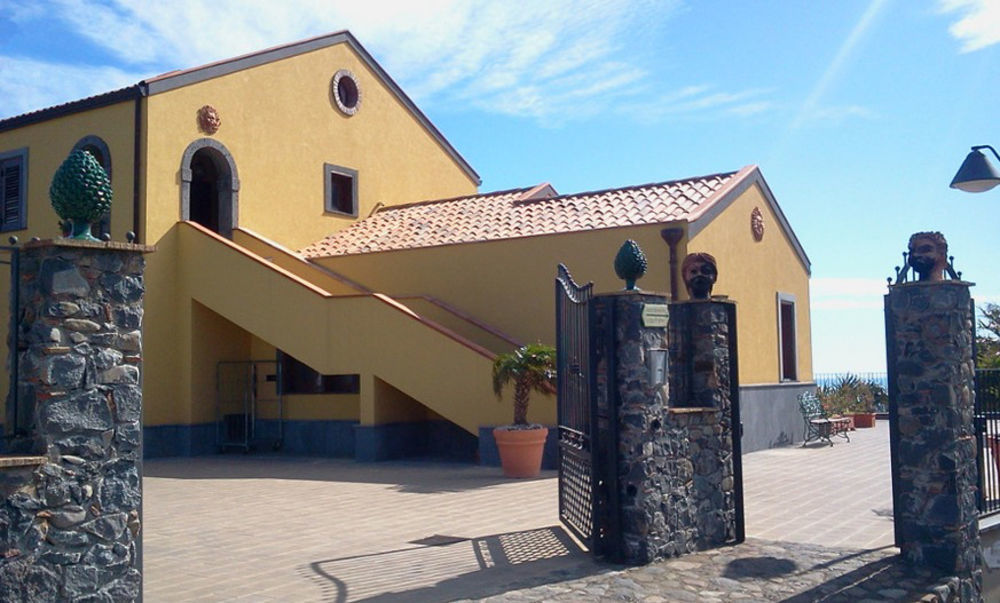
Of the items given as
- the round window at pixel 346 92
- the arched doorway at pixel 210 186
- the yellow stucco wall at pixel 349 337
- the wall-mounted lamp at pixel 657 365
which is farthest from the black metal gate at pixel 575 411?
the round window at pixel 346 92

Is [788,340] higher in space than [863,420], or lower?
higher

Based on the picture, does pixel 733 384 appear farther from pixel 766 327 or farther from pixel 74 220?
pixel 766 327

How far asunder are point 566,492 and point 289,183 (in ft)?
40.9

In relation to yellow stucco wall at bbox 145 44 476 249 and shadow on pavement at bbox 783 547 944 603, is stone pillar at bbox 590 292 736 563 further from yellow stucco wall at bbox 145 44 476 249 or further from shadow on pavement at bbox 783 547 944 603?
yellow stucco wall at bbox 145 44 476 249

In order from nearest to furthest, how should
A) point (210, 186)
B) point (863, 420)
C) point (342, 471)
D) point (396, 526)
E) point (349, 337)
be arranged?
point (396, 526) → point (342, 471) → point (349, 337) → point (210, 186) → point (863, 420)

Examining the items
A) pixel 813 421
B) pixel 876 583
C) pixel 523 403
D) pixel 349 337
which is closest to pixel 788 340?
pixel 813 421

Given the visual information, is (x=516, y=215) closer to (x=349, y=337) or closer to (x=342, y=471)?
(x=349, y=337)

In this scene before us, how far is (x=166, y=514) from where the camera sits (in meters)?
10.2

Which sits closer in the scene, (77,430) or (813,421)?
(77,430)

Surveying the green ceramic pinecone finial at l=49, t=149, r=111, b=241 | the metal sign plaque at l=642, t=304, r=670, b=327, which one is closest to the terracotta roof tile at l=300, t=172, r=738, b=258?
the metal sign plaque at l=642, t=304, r=670, b=327

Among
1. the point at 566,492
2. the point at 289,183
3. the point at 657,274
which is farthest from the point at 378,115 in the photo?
the point at 566,492

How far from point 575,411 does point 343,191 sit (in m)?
13.6

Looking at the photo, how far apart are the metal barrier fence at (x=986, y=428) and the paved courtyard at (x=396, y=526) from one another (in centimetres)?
96

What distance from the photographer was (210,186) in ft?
66.7
